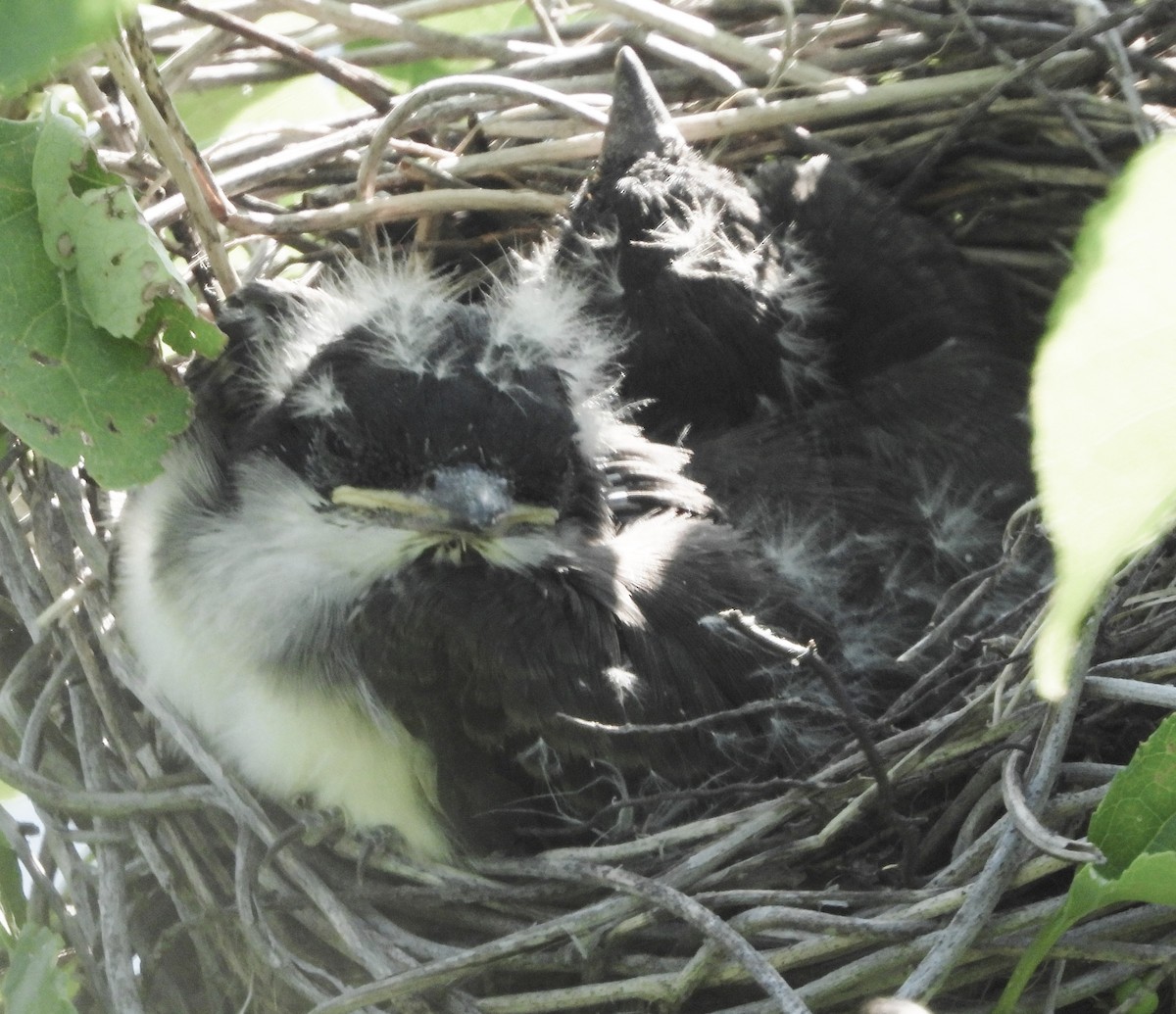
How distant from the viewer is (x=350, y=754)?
1.32m

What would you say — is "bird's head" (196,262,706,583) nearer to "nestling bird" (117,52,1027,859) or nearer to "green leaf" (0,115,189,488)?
"nestling bird" (117,52,1027,859)

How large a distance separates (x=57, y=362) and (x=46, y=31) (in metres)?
0.80

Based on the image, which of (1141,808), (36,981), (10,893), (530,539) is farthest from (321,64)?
(1141,808)

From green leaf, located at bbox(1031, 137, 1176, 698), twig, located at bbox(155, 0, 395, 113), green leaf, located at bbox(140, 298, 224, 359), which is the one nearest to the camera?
green leaf, located at bbox(1031, 137, 1176, 698)

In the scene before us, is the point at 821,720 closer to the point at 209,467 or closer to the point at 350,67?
the point at 209,467

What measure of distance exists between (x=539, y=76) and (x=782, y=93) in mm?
343

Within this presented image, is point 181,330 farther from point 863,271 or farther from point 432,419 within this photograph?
point 863,271

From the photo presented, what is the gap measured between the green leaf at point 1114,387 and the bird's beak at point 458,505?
828mm

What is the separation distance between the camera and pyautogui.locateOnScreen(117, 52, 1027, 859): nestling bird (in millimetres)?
1259

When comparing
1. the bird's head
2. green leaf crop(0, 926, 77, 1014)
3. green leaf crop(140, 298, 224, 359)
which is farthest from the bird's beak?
green leaf crop(0, 926, 77, 1014)

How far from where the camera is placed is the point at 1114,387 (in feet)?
1.31

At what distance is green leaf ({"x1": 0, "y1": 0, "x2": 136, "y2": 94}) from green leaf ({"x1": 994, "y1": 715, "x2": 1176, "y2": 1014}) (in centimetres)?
69

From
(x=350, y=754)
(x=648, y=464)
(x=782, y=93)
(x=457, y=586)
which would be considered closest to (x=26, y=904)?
(x=350, y=754)

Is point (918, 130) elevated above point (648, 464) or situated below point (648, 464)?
above
